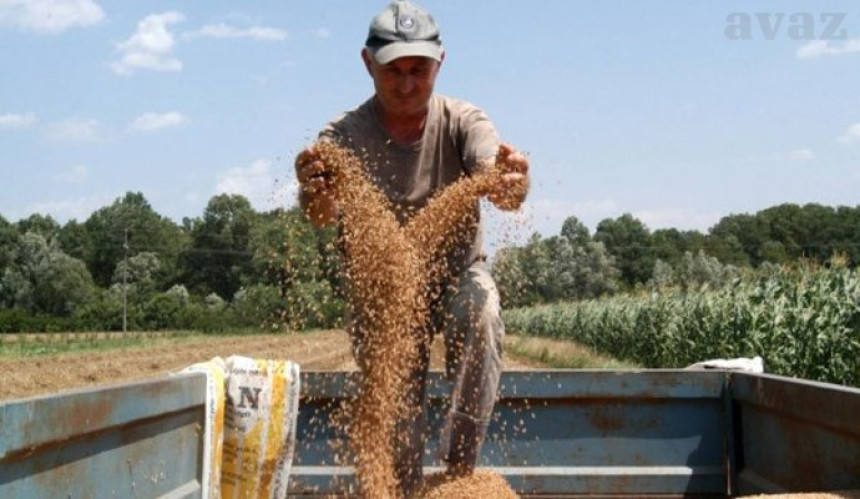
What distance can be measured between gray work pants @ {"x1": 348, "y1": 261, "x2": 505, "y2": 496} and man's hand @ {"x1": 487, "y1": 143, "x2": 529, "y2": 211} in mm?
346

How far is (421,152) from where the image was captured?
4254 millimetres

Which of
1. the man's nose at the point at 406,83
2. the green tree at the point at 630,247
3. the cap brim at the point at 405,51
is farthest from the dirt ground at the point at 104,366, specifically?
the green tree at the point at 630,247

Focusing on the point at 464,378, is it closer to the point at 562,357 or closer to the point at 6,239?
the point at 562,357

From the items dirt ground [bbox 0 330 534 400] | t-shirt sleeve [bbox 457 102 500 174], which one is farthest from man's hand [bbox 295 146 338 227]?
dirt ground [bbox 0 330 534 400]

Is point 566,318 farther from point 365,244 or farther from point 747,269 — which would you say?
point 365,244

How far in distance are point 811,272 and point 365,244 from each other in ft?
44.4

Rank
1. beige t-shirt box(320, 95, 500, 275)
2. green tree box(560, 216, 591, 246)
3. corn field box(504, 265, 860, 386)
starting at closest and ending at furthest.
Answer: beige t-shirt box(320, 95, 500, 275) < corn field box(504, 265, 860, 386) < green tree box(560, 216, 591, 246)

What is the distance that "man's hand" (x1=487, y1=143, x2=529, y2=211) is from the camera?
381cm

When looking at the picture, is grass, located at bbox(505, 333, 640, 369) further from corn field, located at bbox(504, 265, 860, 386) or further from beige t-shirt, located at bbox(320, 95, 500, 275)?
beige t-shirt, located at bbox(320, 95, 500, 275)

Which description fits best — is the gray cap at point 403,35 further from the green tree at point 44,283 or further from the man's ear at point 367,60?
the green tree at point 44,283

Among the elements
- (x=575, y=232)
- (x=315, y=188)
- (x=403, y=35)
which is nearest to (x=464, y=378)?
(x=315, y=188)

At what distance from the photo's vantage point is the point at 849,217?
104250 mm

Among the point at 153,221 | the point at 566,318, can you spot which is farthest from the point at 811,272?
the point at 153,221

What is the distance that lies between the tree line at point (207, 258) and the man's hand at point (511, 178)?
4836 cm
